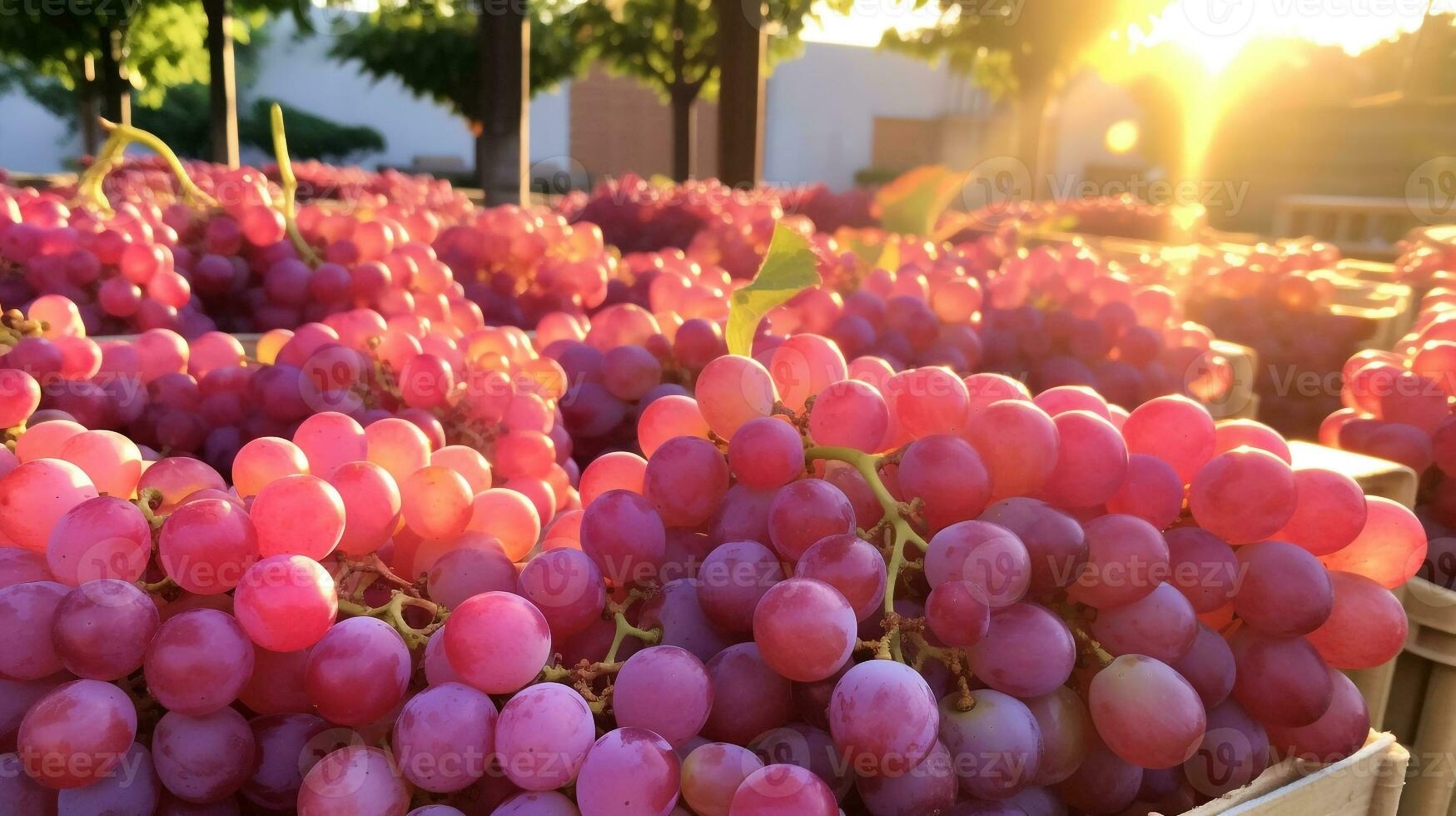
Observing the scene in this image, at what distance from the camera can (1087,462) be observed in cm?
64

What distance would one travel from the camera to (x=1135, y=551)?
2.00 feet

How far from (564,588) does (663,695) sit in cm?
11

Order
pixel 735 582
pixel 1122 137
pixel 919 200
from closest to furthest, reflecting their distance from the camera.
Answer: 1. pixel 735 582
2. pixel 919 200
3. pixel 1122 137

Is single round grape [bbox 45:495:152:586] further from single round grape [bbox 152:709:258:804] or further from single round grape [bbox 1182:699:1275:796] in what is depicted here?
single round grape [bbox 1182:699:1275:796]

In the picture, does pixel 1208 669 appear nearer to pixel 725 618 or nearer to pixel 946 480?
pixel 946 480

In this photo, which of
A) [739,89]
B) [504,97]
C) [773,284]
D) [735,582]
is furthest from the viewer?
[739,89]

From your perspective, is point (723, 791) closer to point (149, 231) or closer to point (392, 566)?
point (392, 566)

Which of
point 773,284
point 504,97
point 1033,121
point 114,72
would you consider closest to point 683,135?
point 1033,121

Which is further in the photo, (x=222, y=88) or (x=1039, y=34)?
(x=1039, y=34)

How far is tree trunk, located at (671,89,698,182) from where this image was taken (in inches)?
296

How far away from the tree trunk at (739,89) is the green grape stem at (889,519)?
13.2ft

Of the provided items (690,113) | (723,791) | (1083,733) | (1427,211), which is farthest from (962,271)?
(1427,211)

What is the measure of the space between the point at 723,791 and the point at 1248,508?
1.42ft

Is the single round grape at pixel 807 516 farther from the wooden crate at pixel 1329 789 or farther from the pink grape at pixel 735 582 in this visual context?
the wooden crate at pixel 1329 789
